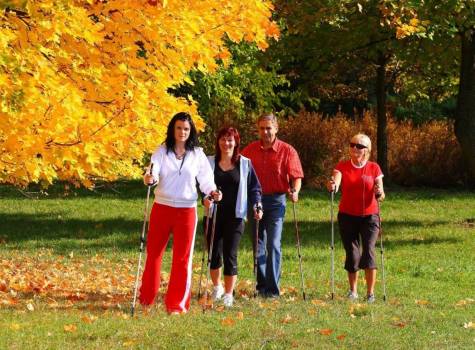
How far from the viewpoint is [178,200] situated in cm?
938

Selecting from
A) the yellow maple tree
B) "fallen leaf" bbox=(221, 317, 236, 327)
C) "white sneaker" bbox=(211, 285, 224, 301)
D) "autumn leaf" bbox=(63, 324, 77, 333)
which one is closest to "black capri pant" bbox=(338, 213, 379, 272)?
"white sneaker" bbox=(211, 285, 224, 301)

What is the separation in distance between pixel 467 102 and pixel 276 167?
10.6m

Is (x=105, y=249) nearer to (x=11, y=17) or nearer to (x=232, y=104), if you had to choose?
(x=11, y=17)

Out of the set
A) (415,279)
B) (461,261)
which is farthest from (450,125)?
(415,279)

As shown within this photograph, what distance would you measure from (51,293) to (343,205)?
306 centimetres

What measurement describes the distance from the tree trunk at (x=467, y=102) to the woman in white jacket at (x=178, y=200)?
11.9 metres

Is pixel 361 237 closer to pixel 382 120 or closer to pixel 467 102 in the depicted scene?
pixel 467 102

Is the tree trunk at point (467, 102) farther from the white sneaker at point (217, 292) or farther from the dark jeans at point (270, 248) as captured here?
the white sneaker at point (217, 292)

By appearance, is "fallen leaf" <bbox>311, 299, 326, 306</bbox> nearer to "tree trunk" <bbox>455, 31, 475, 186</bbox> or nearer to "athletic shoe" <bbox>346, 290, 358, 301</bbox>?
"athletic shoe" <bbox>346, 290, 358, 301</bbox>

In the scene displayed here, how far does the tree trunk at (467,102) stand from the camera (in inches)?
806

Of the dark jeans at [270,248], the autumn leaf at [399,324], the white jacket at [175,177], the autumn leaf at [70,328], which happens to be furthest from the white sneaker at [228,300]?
the autumn leaf at [70,328]

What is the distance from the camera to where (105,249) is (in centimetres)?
1627

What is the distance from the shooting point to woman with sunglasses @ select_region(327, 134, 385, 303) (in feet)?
35.3

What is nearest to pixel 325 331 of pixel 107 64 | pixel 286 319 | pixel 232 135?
pixel 286 319
